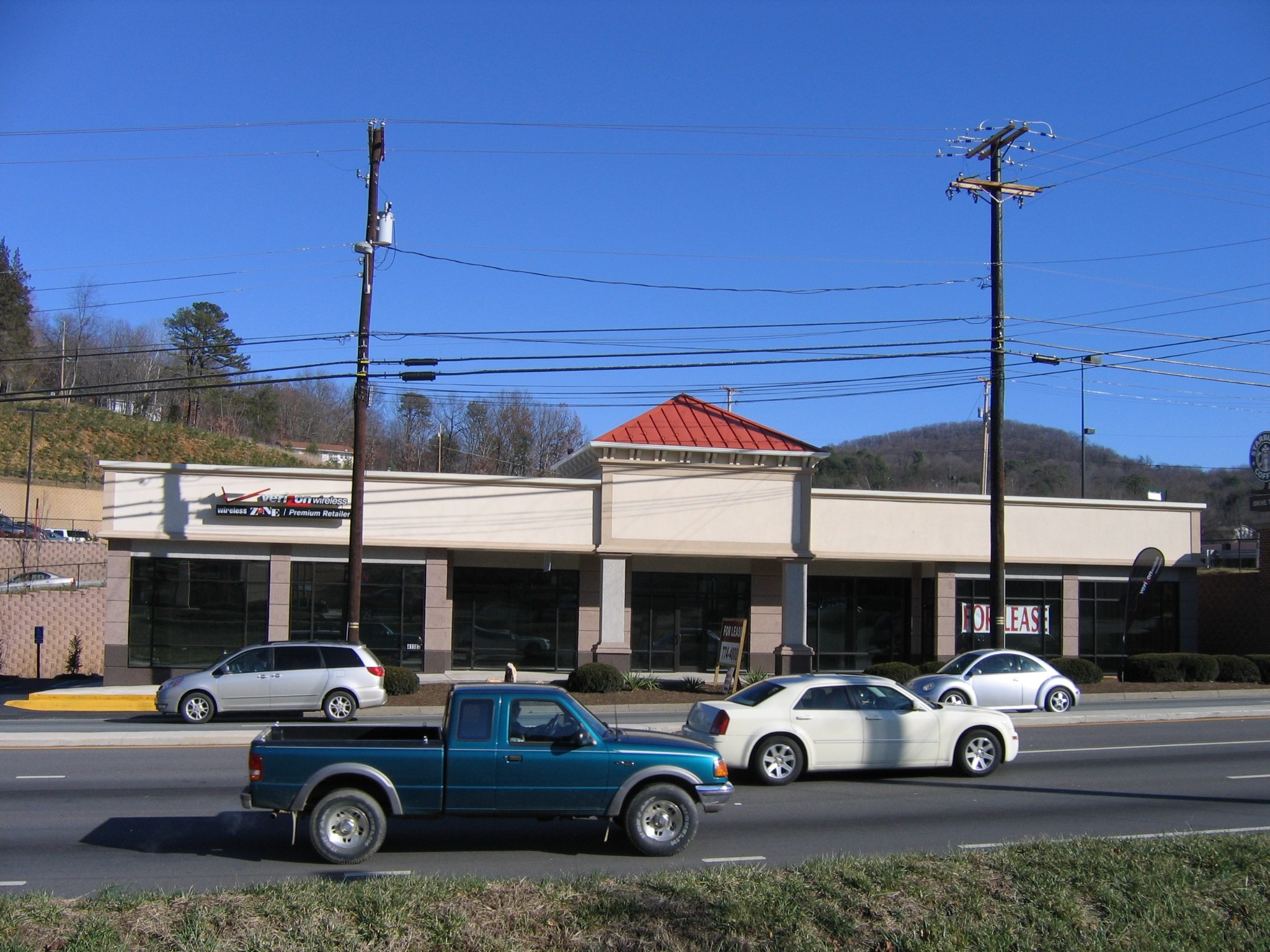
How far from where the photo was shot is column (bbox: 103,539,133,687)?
88.6 feet

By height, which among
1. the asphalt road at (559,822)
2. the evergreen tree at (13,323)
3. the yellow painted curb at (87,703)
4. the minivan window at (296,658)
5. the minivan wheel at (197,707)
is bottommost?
the yellow painted curb at (87,703)

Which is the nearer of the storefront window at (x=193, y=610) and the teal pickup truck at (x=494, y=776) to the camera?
the teal pickup truck at (x=494, y=776)

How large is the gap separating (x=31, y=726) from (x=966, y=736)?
16.2m

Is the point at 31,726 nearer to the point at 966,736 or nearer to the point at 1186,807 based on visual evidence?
the point at 966,736

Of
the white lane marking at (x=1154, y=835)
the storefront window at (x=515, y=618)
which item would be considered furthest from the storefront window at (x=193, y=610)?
the white lane marking at (x=1154, y=835)

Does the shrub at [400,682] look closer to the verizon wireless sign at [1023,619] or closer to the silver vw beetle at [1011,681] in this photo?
the silver vw beetle at [1011,681]

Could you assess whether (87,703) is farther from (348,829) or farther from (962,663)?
(962,663)

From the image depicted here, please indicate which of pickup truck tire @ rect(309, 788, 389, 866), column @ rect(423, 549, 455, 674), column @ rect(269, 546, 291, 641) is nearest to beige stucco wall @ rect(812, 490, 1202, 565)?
column @ rect(423, 549, 455, 674)

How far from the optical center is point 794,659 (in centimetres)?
3008

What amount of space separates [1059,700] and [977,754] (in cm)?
992

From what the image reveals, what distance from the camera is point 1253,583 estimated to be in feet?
114

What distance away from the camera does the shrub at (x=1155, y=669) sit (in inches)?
1117

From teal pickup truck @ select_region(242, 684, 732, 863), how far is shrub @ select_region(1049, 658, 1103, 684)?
20.6 m

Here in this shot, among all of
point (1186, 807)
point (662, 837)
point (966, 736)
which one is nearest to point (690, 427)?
point (966, 736)
